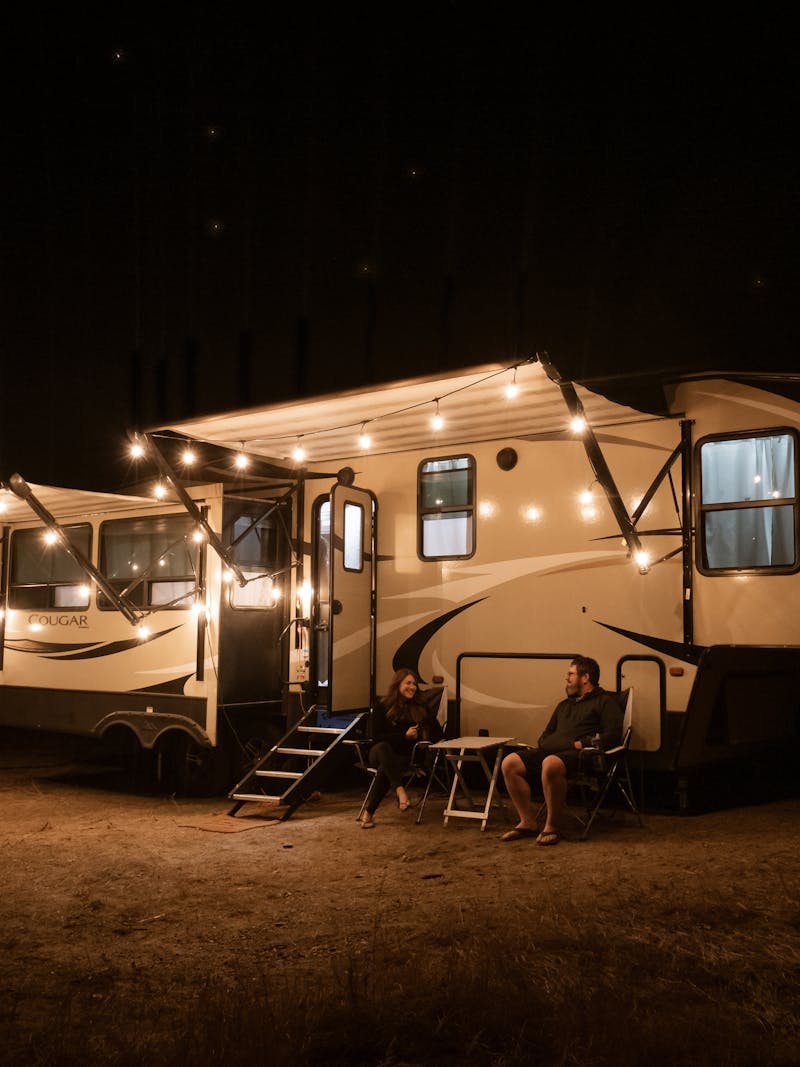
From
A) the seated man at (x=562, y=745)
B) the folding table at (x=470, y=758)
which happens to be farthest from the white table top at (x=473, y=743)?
the seated man at (x=562, y=745)

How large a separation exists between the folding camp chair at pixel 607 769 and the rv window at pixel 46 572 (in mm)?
5140

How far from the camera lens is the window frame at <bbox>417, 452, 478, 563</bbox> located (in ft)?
25.6

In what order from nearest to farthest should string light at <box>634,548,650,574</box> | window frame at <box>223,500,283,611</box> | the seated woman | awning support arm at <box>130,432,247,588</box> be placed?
1. string light at <box>634,548,650,574</box>
2. the seated woman
3. awning support arm at <box>130,432,247,588</box>
4. window frame at <box>223,500,283,611</box>

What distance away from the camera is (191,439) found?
8078mm

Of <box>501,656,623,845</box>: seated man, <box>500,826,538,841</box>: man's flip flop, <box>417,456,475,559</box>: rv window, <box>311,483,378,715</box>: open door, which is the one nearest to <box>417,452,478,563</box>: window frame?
<box>417,456,475,559</box>: rv window

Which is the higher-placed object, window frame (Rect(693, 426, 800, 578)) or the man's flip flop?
window frame (Rect(693, 426, 800, 578))

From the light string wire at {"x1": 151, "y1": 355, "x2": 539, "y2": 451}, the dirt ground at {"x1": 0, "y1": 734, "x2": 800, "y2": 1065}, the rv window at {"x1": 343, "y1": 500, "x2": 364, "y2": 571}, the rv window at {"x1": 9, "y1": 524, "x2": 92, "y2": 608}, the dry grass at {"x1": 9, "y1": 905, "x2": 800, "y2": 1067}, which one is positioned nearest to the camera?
the dry grass at {"x1": 9, "y1": 905, "x2": 800, "y2": 1067}

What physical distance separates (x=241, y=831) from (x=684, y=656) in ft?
10.9

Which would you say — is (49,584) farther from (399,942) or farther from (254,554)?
(399,942)

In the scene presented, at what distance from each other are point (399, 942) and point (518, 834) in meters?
2.23

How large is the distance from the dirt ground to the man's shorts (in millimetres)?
473

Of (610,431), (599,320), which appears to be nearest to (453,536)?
(610,431)

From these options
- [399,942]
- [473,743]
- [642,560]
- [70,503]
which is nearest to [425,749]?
[473,743]

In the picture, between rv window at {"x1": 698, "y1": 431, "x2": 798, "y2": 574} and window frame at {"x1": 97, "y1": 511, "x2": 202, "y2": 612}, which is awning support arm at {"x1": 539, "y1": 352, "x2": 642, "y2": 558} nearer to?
rv window at {"x1": 698, "y1": 431, "x2": 798, "y2": 574}
